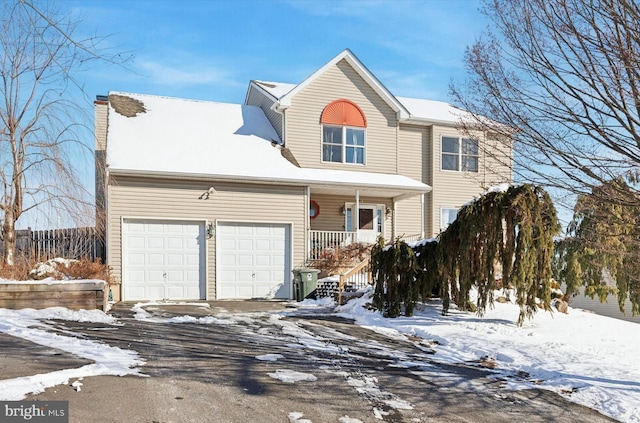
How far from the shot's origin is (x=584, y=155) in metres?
6.64

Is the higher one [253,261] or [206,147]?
[206,147]

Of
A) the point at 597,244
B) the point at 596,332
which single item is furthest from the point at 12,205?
the point at 596,332

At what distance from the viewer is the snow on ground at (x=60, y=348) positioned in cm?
494

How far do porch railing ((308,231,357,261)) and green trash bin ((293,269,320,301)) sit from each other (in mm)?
1111

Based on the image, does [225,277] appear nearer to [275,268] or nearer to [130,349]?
[275,268]

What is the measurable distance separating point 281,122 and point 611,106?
12996mm

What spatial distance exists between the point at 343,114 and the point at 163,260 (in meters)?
8.19

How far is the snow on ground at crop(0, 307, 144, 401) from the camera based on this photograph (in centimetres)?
494

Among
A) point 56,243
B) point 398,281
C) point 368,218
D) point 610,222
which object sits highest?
point 368,218

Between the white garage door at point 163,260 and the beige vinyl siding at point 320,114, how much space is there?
493 cm

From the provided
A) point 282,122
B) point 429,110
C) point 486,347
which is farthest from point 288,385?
point 429,110

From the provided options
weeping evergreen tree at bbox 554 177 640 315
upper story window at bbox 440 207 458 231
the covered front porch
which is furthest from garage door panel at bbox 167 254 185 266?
weeping evergreen tree at bbox 554 177 640 315

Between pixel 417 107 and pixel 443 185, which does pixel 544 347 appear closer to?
pixel 443 185

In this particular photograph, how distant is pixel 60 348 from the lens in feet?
21.9
